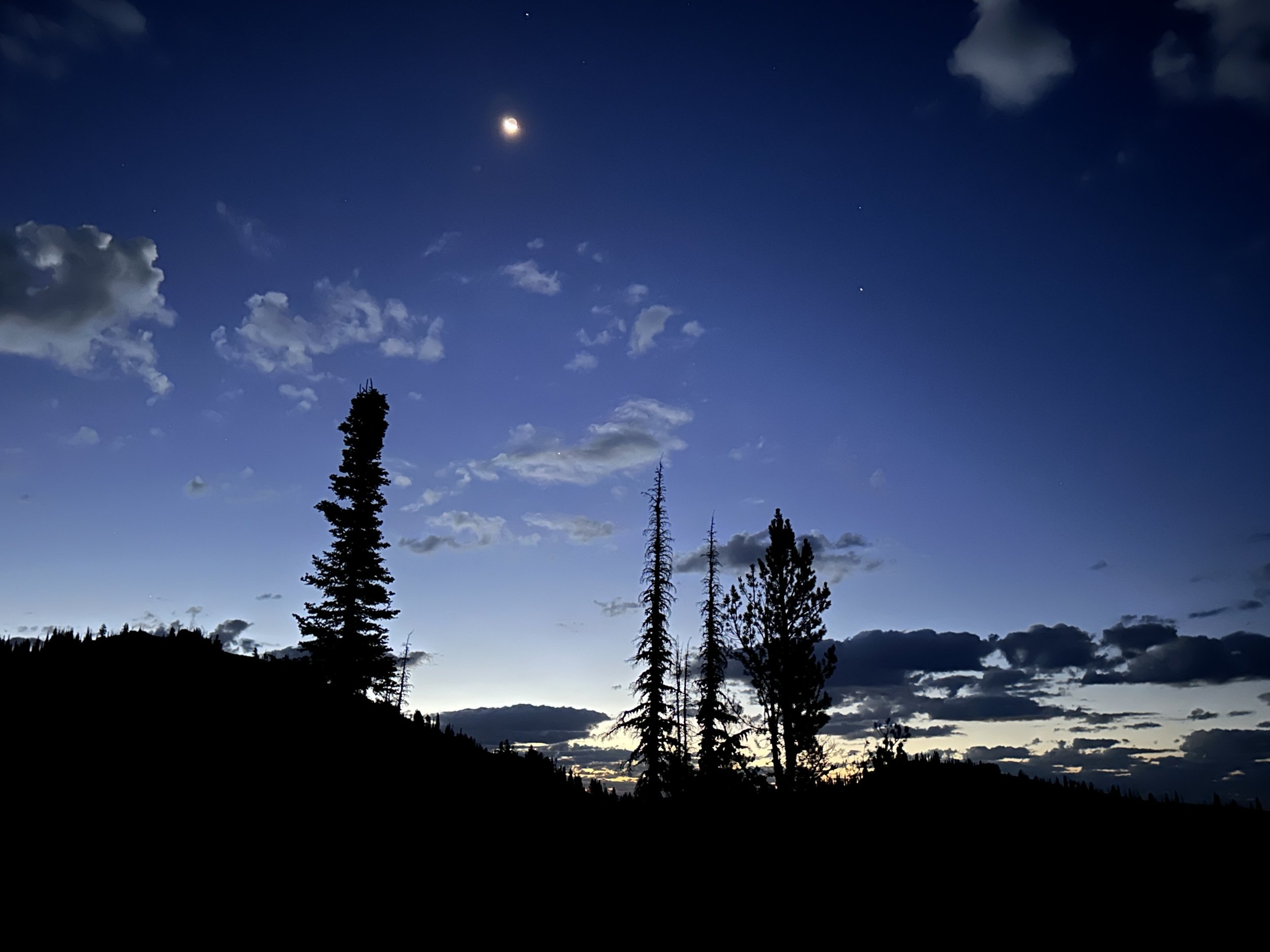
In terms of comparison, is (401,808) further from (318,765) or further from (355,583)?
(355,583)

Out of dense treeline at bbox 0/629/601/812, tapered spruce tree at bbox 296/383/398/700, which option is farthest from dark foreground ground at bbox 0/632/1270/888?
tapered spruce tree at bbox 296/383/398/700

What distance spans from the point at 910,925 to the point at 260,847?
10.1 m

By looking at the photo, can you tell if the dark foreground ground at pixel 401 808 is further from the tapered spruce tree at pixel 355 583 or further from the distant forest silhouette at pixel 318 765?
the tapered spruce tree at pixel 355 583

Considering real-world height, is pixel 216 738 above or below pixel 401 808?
above

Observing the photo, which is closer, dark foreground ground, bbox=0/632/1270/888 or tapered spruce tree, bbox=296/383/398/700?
dark foreground ground, bbox=0/632/1270/888

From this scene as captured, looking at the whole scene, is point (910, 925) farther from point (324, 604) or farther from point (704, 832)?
point (324, 604)

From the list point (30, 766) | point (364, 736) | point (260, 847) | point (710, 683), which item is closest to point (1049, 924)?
point (260, 847)

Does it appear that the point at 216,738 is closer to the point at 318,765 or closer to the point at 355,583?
the point at 318,765

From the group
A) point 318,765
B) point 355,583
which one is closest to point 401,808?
point 318,765

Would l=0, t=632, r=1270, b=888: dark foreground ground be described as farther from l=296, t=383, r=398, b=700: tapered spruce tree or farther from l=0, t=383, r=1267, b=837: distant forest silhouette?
l=296, t=383, r=398, b=700: tapered spruce tree

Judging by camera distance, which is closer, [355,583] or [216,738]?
[216,738]

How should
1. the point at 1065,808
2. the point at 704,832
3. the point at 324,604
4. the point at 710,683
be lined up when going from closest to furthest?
the point at 1065,808 < the point at 704,832 < the point at 324,604 < the point at 710,683

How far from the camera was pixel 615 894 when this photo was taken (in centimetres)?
1248

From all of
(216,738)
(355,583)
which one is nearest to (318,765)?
(216,738)
